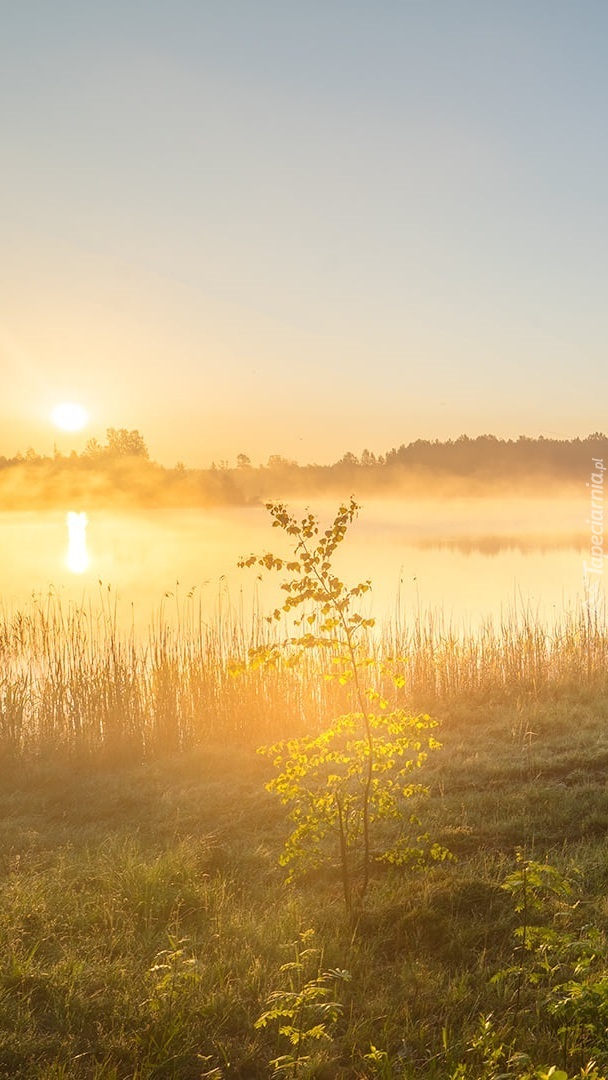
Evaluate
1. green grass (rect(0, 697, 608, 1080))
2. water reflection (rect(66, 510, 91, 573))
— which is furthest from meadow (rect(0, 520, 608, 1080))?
water reflection (rect(66, 510, 91, 573))

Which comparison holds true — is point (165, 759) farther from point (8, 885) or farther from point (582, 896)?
point (582, 896)

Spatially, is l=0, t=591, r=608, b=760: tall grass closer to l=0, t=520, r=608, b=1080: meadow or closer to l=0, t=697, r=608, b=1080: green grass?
l=0, t=520, r=608, b=1080: meadow

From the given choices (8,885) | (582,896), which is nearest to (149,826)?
(8,885)

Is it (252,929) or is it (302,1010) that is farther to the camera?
(252,929)

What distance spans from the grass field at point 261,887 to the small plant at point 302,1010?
18 mm

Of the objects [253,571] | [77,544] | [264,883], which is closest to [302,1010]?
[264,883]

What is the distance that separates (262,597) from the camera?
2216cm

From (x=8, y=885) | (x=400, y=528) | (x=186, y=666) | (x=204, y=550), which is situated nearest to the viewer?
(x=8, y=885)

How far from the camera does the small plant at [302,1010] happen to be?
2.87 m

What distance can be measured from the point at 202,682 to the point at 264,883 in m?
4.34

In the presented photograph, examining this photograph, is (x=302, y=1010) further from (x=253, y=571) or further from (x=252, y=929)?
(x=253, y=571)

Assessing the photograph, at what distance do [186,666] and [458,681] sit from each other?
3.15 meters

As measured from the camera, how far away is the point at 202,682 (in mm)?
9570

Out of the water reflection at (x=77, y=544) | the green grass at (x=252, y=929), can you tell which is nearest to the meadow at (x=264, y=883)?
the green grass at (x=252, y=929)
